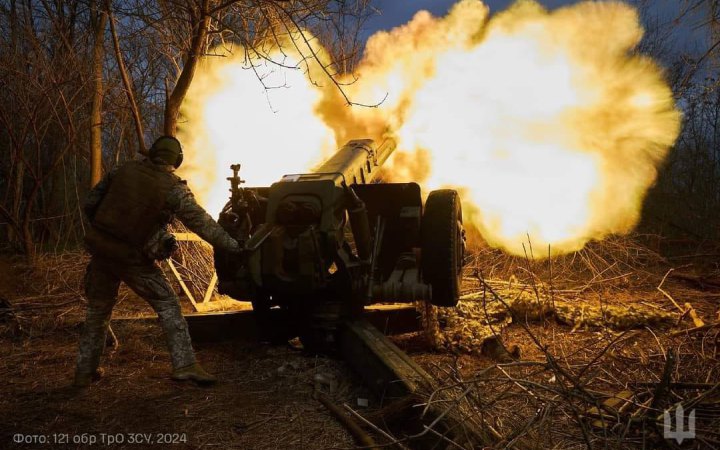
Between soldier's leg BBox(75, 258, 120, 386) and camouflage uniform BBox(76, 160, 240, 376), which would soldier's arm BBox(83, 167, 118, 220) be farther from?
soldier's leg BBox(75, 258, 120, 386)

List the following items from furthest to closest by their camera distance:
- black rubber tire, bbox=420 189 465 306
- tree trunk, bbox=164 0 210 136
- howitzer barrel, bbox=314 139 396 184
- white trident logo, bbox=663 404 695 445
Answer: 1. tree trunk, bbox=164 0 210 136
2. howitzer barrel, bbox=314 139 396 184
3. black rubber tire, bbox=420 189 465 306
4. white trident logo, bbox=663 404 695 445

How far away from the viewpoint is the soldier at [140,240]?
420 centimetres

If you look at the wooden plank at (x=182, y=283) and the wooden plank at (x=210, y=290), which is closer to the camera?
the wooden plank at (x=182, y=283)

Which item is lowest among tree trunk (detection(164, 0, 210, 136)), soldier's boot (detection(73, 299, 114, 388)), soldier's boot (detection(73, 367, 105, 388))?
soldier's boot (detection(73, 367, 105, 388))

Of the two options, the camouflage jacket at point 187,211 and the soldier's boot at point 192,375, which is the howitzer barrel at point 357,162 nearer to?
the camouflage jacket at point 187,211

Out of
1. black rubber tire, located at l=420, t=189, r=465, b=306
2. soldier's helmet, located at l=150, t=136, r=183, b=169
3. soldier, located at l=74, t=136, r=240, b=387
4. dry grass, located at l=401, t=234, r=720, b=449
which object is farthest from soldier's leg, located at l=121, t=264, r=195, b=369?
black rubber tire, located at l=420, t=189, r=465, b=306

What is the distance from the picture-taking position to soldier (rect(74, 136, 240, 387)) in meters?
4.20

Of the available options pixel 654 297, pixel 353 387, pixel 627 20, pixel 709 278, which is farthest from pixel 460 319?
pixel 627 20

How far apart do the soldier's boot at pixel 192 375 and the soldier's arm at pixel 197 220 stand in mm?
1090

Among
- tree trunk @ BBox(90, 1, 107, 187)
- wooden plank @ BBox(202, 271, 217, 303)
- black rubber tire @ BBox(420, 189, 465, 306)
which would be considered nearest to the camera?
black rubber tire @ BBox(420, 189, 465, 306)

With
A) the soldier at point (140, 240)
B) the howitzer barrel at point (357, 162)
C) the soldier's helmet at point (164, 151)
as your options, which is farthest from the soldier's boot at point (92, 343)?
the howitzer barrel at point (357, 162)

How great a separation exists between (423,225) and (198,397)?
256cm

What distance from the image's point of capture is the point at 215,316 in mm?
5723

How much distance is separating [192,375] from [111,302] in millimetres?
950
